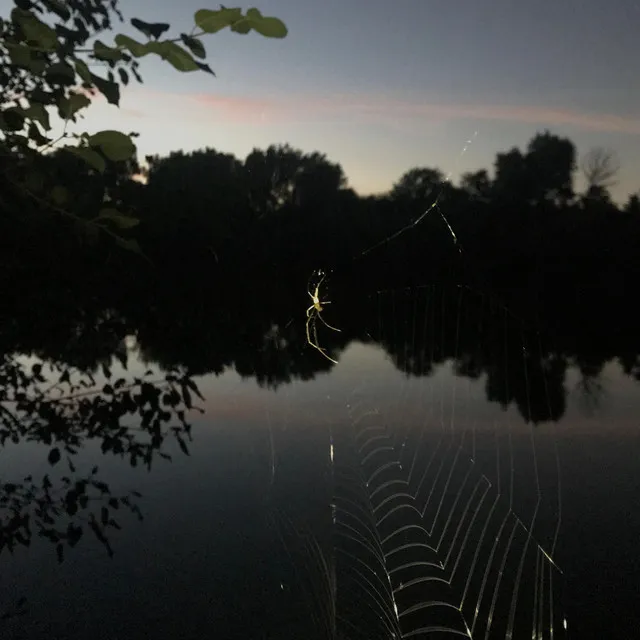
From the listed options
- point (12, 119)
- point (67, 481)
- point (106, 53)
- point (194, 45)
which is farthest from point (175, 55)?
point (67, 481)

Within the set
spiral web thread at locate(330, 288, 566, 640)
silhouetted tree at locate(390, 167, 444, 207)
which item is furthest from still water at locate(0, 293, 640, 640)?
silhouetted tree at locate(390, 167, 444, 207)

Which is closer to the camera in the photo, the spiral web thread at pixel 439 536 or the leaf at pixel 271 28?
the leaf at pixel 271 28

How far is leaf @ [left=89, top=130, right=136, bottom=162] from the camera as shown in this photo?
1365mm

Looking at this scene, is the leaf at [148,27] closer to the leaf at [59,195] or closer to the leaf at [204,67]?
the leaf at [204,67]

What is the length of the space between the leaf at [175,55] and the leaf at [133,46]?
16mm

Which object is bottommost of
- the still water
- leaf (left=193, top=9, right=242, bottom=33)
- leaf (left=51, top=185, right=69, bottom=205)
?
the still water

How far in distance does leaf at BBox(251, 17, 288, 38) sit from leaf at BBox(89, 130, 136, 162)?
377 mm

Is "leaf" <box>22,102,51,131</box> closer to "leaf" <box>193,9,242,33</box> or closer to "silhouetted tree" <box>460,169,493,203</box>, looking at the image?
"leaf" <box>193,9,242,33</box>

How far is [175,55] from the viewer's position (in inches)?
50.1

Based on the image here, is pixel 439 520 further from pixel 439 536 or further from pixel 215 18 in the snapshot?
pixel 215 18

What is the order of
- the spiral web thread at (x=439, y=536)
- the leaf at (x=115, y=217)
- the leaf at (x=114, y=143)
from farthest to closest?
the spiral web thread at (x=439, y=536), the leaf at (x=115, y=217), the leaf at (x=114, y=143)

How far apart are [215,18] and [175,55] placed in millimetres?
132

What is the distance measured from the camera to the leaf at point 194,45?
126 cm

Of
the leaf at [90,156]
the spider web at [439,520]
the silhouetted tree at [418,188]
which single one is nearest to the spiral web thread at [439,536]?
the spider web at [439,520]
